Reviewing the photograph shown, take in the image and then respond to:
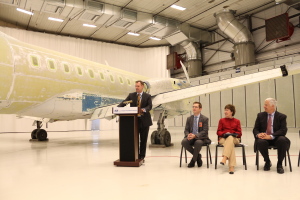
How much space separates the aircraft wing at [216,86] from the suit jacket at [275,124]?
163 cm

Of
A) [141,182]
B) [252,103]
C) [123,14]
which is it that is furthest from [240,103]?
[141,182]

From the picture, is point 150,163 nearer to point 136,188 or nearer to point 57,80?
point 136,188

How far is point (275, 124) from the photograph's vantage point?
16.8 feet

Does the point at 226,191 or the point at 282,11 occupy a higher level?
the point at 282,11

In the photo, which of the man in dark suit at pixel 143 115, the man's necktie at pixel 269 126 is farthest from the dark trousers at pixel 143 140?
the man's necktie at pixel 269 126

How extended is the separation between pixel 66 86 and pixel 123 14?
31.3ft

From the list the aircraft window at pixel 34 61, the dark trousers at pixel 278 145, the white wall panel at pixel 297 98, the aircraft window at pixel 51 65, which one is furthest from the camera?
the white wall panel at pixel 297 98

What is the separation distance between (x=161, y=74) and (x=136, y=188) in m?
22.7

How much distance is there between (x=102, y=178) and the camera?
14.4 ft

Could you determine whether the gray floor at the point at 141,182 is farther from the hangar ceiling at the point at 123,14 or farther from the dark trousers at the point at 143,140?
the hangar ceiling at the point at 123,14

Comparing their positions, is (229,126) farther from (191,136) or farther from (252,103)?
(252,103)

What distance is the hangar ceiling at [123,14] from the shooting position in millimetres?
15023

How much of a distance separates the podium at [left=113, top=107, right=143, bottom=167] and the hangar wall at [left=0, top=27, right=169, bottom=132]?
46.8 feet

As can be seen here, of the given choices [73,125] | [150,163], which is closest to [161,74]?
[73,125]
